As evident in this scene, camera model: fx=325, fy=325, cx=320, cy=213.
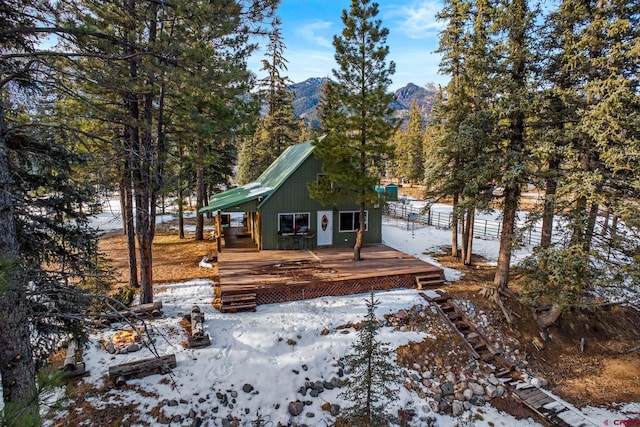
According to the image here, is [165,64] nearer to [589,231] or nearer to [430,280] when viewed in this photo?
[430,280]

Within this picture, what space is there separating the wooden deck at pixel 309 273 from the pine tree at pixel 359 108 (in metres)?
1.75

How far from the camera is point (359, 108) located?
12125 millimetres

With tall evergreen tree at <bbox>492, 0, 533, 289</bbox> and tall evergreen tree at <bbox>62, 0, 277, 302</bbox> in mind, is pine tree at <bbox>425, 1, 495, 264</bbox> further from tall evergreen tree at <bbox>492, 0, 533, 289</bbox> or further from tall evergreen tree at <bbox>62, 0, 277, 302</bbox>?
tall evergreen tree at <bbox>62, 0, 277, 302</bbox>

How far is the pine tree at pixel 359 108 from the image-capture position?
11.6m

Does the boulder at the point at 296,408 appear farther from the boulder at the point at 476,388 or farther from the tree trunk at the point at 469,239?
the tree trunk at the point at 469,239

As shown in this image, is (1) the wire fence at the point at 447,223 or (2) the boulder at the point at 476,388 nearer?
(2) the boulder at the point at 476,388

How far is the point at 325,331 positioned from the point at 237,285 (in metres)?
3.37

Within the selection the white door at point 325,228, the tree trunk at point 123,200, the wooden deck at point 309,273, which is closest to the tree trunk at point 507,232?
the wooden deck at point 309,273

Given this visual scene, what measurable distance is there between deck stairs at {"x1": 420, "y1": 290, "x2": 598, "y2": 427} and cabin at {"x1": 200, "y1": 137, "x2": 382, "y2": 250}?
5408 millimetres

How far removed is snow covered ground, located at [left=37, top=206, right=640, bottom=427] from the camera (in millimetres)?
6656

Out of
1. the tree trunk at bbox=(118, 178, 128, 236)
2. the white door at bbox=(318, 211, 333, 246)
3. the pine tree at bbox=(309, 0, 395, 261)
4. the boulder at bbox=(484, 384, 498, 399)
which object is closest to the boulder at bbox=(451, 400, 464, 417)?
the boulder at bbox=(484, 384, 498, 399)

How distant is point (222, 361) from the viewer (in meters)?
7.75

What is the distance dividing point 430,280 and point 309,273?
451 cm

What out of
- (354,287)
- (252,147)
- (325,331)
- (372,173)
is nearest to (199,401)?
(325,331)
